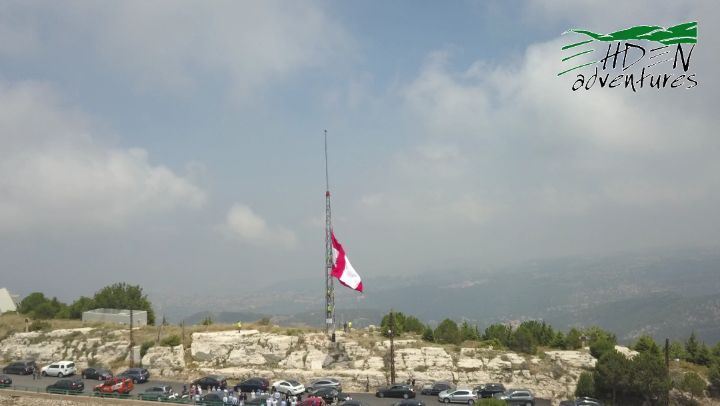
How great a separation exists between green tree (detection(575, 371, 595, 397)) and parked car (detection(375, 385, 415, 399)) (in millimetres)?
18120

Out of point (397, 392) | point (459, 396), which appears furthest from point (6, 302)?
point (459, 396)

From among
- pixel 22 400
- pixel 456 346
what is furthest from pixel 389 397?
pixel 22 400

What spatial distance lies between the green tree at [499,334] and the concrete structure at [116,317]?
51252mm

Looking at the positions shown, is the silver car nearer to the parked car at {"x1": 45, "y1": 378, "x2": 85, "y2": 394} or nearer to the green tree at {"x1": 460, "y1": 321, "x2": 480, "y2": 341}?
the green tree at {"x1": 460, "y1": 321, "x2": 480, "y2": 341}

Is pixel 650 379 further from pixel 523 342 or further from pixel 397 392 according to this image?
pixel 397 392

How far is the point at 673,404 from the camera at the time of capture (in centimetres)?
5541

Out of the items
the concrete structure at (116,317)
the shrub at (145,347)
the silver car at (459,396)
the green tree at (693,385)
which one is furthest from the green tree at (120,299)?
the green tree at (693,385)

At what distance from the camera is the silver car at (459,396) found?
49.1 meters

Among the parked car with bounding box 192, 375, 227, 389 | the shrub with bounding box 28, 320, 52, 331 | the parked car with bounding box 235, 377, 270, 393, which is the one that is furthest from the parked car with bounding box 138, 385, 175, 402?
the shrub with bounding box 28, 320, 52, 331

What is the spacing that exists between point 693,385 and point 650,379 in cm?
656

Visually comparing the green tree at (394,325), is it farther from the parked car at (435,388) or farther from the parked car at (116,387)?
the parked car at (116,387)

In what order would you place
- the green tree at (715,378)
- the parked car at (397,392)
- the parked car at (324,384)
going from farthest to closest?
the green tree at (715,378), the parked car at (324,384), the parked car at (397,392)

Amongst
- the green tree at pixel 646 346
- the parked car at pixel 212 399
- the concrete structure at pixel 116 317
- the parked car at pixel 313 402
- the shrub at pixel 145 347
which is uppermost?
the concrete structure at pixel 116 317

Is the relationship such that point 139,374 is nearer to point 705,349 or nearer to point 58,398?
point 58,398
